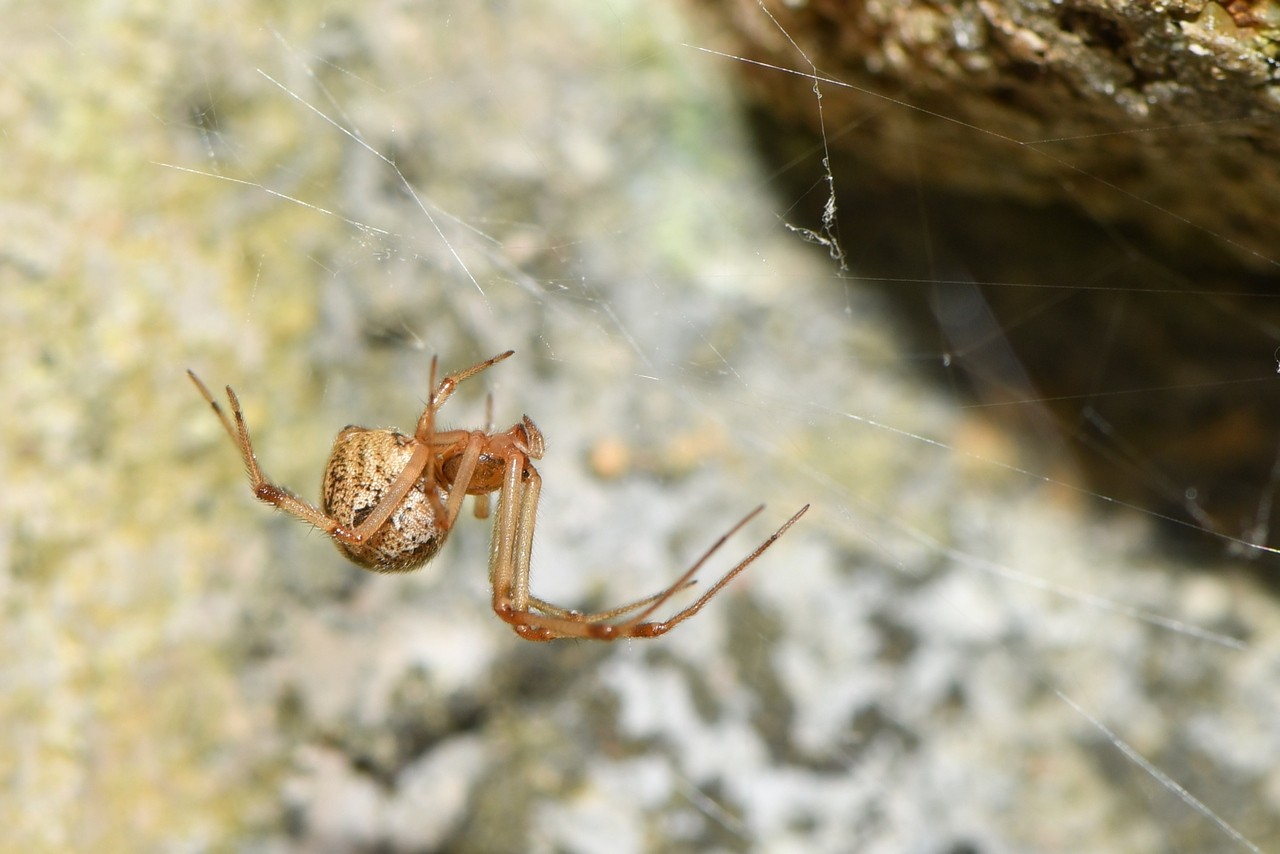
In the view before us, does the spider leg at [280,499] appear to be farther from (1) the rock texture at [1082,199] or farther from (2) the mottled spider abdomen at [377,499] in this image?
(1) the rock texture at [1082,199]

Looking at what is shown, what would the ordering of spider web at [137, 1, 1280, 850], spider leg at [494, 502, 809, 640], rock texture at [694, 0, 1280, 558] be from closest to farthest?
rock texture at [694, 0, 1280, 558], spider leg at [494, 502, 809, 640], spider web at [137, 1, 1280, 850]

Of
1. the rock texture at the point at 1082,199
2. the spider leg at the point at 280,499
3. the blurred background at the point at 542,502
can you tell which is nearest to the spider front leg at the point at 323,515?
the spider leg at the point at 280,499

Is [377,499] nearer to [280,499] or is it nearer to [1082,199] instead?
[280,499]

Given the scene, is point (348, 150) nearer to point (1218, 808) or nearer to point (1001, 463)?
point (1001, 463)

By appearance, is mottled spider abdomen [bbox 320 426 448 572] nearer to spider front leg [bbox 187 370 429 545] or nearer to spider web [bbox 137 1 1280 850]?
spider front leg [bbox 187 370 429 545]

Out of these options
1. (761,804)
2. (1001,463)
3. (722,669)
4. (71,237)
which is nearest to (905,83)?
(1001,463)

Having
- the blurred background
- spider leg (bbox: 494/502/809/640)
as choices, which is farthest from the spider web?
spider leg (bbox: 494/502/809/640)

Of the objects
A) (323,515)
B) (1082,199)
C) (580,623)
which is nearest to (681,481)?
(580,623)
